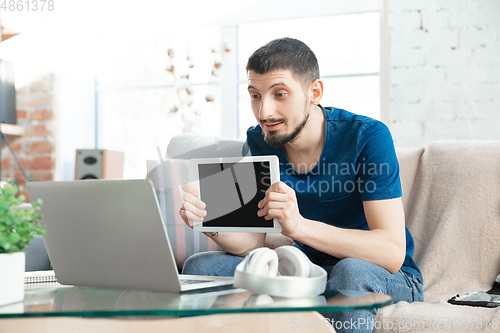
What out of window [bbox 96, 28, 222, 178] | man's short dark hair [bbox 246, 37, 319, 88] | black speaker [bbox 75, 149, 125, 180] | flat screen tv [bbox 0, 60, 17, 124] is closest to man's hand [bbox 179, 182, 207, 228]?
man's short dark hair [bbox 246, 37, 319, 88]

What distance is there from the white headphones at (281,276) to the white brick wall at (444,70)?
1.84 metres

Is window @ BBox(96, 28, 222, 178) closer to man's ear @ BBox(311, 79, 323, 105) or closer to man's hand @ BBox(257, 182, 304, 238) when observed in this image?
man's ear @ BBox(311, 79, 323, 105)

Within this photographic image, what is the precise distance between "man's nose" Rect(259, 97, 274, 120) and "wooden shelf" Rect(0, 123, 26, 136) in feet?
7.21

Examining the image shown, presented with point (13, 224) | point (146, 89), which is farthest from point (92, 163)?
point (13, 224)

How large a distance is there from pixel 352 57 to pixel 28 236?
253 centimetres

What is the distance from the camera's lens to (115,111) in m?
3.32

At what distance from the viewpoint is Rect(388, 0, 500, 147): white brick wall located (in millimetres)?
2330

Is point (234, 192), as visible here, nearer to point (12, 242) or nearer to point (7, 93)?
point (12, 242)

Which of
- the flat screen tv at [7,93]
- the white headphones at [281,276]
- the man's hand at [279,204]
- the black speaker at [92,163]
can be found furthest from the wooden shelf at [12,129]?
the white headphones at [281,276]

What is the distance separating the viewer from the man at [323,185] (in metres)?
0.96

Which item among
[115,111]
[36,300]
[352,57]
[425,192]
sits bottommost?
[36,300]

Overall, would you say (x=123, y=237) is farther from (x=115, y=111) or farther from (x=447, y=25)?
(x=115, y=111)

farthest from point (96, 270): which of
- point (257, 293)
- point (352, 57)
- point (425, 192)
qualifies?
point (352, 57)

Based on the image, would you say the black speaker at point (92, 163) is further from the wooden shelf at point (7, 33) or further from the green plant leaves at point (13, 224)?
the green plant leaves at point (13, 224)
